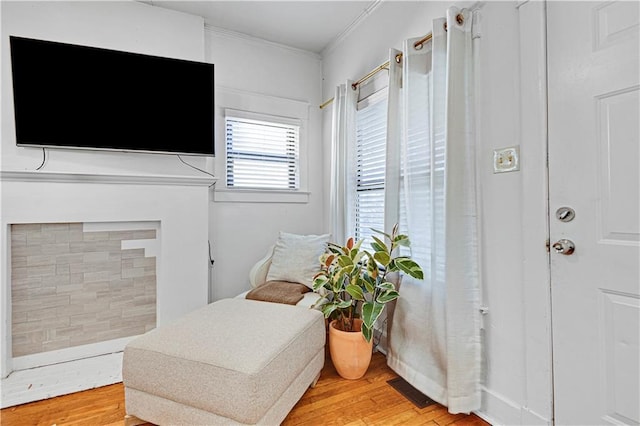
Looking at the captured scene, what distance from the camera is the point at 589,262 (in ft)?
3.92

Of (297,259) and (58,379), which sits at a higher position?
(297,259)

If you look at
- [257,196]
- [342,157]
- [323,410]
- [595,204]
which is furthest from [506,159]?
[257,196]

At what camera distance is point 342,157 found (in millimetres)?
2621

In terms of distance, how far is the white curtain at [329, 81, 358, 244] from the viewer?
2.58 meters

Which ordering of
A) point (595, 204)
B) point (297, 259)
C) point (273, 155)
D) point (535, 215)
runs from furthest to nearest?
point (273, 155), point (297, 259), point (535, 215), point (595, 204)

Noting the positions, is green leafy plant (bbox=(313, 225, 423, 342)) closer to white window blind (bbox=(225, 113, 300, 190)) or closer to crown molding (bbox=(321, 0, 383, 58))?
white window blind (bbox=(225, 113, 300, 190))

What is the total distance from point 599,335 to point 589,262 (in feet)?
0.89

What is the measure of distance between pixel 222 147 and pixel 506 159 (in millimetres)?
2237

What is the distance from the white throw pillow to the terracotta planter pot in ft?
1.73

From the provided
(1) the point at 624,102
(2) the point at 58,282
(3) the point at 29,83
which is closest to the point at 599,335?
(1) the point at 624,102

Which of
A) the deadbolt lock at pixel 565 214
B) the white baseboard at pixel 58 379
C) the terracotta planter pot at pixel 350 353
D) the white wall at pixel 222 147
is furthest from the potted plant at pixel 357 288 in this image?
the white baseboard at pixel 58 379

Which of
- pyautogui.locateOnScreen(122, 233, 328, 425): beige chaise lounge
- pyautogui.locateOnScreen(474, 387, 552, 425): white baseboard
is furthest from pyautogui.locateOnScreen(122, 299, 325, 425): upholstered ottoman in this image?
pyautogui.locateOnScreen(474, 387, 552, 425): white baseboard

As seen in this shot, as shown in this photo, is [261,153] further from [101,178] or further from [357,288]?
[357,288]

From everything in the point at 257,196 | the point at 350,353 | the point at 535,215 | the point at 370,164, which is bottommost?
the point at 350,353
